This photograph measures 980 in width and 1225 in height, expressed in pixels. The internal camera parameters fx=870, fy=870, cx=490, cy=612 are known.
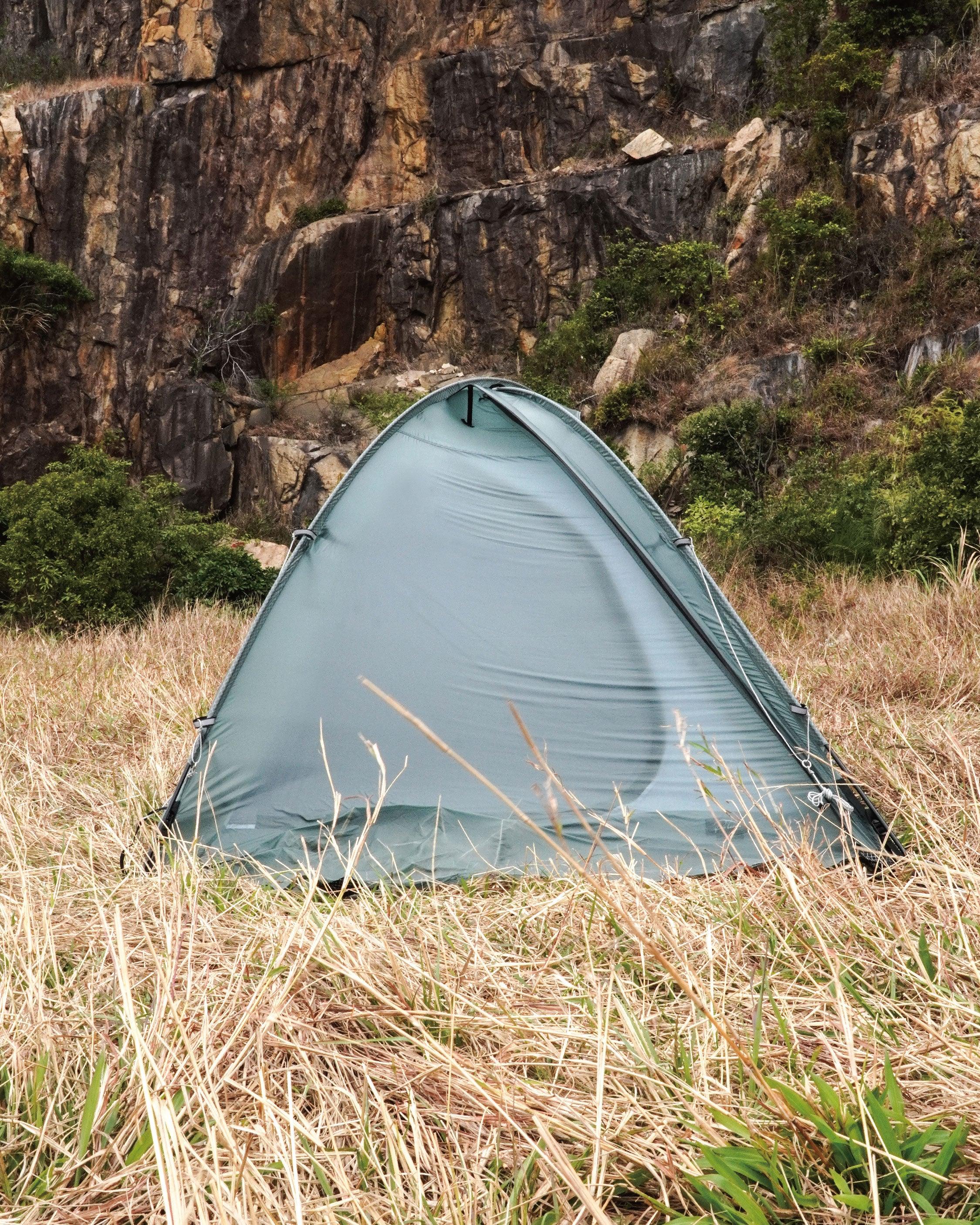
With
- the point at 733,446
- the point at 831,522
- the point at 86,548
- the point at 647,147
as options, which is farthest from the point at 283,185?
the point at 831,522

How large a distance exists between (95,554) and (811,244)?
31.3 feet

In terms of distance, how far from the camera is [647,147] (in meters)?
13.9

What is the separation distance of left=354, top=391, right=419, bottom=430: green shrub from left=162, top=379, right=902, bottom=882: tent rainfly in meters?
11.7

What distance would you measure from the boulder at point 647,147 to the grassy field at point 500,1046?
551 inches

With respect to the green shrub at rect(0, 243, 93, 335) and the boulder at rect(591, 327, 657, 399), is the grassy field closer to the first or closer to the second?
the boulder at rect(591, 327, 657, 399)

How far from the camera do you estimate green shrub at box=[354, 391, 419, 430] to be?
14.2 m

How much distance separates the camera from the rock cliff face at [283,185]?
14.9m

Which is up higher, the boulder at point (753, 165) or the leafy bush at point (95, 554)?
the boulder at point (753, 165)

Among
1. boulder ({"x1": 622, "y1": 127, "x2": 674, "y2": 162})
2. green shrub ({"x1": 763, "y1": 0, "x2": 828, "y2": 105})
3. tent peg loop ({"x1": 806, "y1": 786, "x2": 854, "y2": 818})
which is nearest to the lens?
tent peg loop ({"x1": 806, "y1": 786, "x2": 854, "y2": 818})

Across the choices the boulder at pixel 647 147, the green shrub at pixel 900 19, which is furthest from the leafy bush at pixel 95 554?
the green shrub at pixel 900 19

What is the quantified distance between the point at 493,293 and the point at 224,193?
17.5 ft

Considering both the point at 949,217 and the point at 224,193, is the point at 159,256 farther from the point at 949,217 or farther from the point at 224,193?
the point at 949,217

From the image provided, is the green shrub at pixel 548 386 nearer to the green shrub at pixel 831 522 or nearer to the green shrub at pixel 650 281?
the green shrub at pixel 650 281

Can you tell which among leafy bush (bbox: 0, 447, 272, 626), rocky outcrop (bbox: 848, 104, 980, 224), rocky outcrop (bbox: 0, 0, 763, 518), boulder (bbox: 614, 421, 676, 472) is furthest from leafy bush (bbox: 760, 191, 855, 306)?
leafy bush (bbox: 0, 447, 272, 626)
